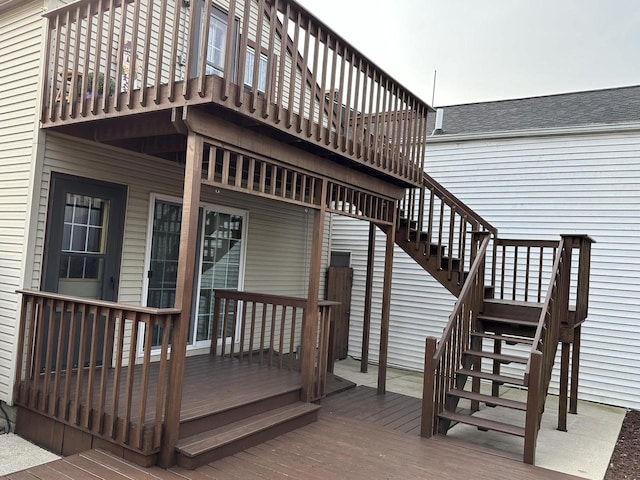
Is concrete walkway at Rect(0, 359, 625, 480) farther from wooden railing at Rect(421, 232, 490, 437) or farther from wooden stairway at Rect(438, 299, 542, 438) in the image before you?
wooden railing at Rect(421, 232, 490, 437)

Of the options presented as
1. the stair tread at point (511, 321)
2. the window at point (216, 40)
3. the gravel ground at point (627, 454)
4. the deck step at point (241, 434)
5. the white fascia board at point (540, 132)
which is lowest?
the gravel ground at point (627, 454)

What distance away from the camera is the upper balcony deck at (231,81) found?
10.7 feet

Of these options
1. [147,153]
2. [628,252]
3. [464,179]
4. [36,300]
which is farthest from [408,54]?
[36,300]

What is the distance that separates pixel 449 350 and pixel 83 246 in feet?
11.8

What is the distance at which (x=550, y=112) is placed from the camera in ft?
26.3

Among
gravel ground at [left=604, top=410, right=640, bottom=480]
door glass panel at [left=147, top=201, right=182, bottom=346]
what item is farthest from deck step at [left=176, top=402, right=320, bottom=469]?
gravel ground at [left=604, top=410, right=640, bottom=480]

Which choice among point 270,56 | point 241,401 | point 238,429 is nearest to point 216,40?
point 270,56

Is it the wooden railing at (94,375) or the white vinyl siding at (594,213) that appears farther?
the white vinyl siding at (594,213)

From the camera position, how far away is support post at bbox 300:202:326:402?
185 inches

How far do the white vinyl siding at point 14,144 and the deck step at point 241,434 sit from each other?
5.99ft

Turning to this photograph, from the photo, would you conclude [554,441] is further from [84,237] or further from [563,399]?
[84,237]

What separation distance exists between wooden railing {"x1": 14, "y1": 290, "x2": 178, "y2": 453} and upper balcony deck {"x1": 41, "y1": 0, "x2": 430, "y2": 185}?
1.44 m

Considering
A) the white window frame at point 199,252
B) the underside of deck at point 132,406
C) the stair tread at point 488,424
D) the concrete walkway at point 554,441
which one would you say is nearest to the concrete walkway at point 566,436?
the concrete walkway at point 554,441

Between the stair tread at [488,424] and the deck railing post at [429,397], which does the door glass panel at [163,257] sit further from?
the stair tread at [488,424]
